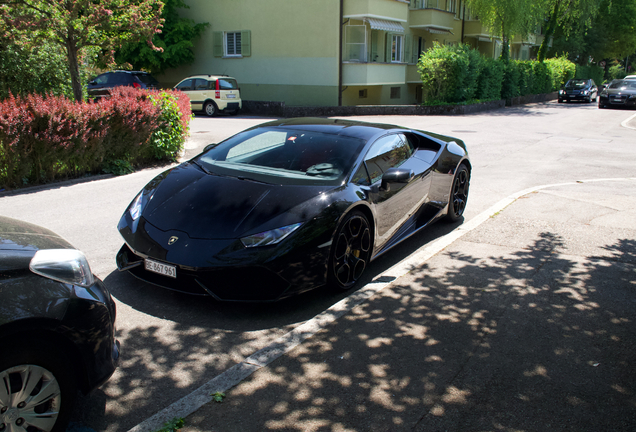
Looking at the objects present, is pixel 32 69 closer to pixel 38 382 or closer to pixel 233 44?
pixel 38 382

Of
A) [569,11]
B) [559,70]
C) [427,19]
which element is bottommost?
[559,70]

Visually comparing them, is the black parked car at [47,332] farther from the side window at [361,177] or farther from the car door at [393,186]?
the car door at [393,186]

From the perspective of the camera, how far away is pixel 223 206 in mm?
4508

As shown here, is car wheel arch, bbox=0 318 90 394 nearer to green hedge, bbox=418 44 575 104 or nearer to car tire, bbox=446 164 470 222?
car tire, bbox=446 164 470 222

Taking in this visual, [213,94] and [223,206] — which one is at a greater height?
[213,94]

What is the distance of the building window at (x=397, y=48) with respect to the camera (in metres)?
31.8

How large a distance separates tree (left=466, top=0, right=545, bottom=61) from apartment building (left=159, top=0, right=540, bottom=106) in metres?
2.64

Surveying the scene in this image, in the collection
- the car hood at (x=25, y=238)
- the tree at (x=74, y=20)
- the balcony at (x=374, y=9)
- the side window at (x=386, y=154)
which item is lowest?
the car hood at (x=25, y=238)

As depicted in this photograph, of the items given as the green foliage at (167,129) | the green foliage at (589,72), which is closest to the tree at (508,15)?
the green foliage at (589,72)

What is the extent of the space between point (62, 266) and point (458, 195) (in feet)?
18.2

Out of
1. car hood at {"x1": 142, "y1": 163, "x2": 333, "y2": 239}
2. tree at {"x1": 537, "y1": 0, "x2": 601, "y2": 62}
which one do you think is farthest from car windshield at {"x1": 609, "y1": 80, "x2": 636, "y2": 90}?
car hood at {"x1": 142, "y1": 163, "x2": 333, "y2": 239}

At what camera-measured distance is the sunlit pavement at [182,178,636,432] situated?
304 centimetres

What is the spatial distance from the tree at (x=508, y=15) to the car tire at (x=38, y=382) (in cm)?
3349

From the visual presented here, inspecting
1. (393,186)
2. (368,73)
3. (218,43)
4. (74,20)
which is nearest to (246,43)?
(218,43)
